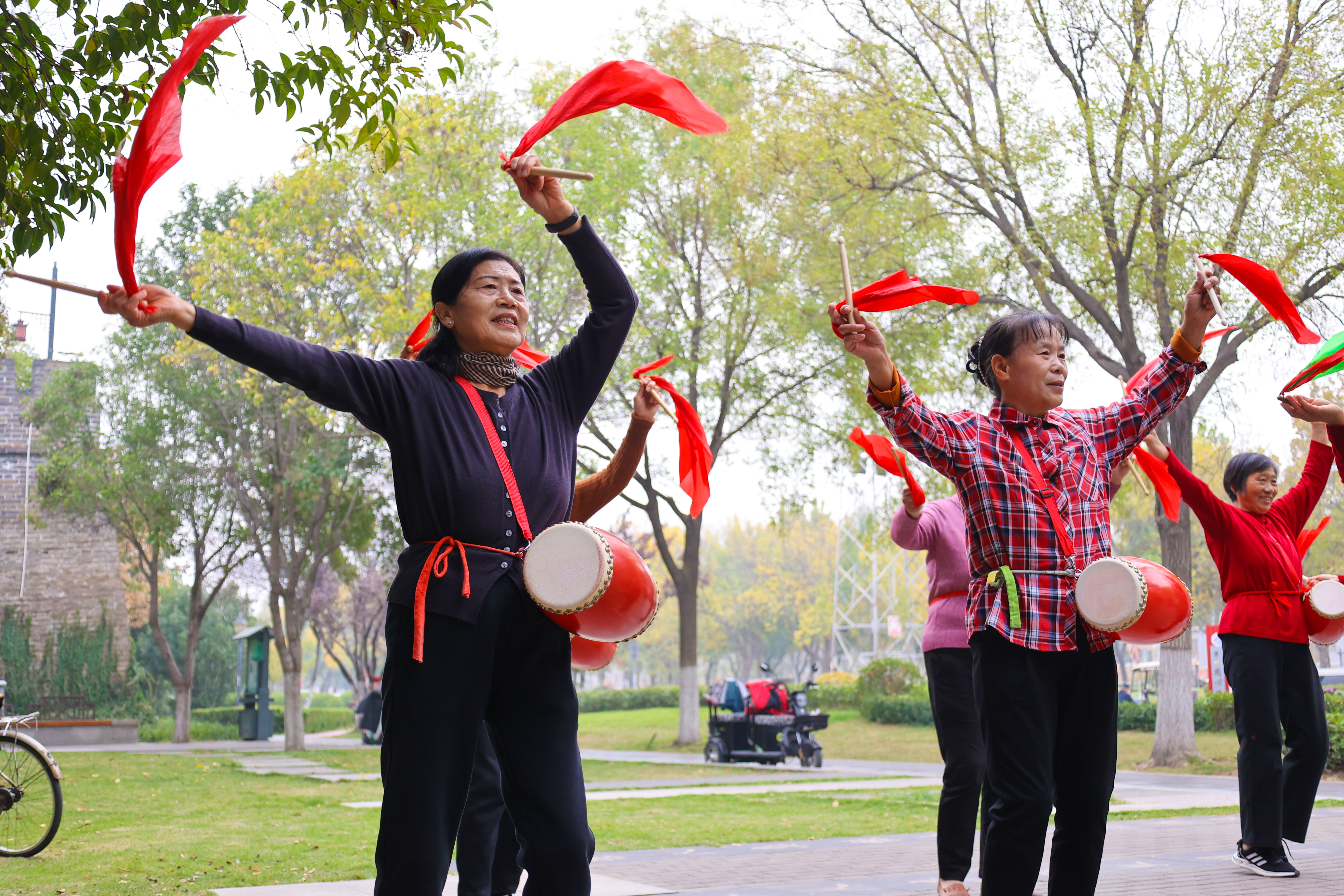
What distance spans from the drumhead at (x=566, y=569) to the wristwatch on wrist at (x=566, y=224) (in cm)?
81

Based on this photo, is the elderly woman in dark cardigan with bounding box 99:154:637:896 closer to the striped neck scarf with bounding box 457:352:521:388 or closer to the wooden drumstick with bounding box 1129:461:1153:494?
the striped neck scarf with bounding box 457:352:521:388

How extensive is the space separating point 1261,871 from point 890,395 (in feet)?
11.7

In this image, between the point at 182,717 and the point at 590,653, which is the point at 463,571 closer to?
the point at 590,653

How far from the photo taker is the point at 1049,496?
12.0 ft

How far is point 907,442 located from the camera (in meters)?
3.62

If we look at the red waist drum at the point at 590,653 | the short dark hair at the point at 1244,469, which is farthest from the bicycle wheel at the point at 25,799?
the short dark hair at the point at 1244,469

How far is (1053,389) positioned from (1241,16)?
13297 millimetres

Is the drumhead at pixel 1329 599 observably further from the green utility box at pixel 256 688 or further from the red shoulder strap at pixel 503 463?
the green utility box at pixel 256 688

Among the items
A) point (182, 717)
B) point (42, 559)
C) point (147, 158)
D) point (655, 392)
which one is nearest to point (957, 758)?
point (655, 392)

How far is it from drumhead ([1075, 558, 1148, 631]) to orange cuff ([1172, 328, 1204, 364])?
0.78 m

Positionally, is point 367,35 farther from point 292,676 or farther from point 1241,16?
point 292,676

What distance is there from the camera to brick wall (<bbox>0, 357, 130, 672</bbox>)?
2734 cm

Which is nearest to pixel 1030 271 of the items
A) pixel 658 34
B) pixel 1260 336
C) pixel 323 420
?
pixel 1260 336

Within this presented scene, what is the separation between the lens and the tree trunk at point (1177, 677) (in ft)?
51.8
